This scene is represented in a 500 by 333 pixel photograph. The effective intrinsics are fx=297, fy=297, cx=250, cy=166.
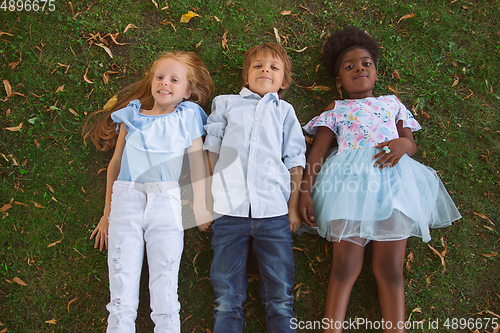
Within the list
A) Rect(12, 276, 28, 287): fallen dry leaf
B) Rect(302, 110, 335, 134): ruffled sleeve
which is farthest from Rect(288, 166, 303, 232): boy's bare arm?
Rect(12, 276, 28, 287): fallen dry leaf

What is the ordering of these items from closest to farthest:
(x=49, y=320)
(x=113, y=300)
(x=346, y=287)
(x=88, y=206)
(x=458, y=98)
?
1. (x=113, y=300)
2. (x=346, y=287)
3. (x=49, y=320)
4. (x=88, y=206)
5. (x=458, y=98)

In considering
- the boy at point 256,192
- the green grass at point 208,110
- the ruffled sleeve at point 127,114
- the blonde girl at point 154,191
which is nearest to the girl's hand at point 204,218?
the blonde girl at point 154,191

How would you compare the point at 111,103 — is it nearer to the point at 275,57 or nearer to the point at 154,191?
the point at 154,191

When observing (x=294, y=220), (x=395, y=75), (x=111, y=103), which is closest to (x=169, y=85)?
(x=111, y=103)

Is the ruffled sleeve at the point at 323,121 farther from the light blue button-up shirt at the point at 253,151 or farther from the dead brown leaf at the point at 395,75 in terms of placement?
the dead brown leaf at the point at 395,75

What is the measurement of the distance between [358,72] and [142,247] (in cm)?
256

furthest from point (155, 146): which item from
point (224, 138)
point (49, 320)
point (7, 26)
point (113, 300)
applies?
point (7, 26)

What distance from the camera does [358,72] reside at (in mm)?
2875

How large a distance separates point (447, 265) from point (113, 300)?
3035mm

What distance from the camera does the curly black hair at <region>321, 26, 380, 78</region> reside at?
9.91ft

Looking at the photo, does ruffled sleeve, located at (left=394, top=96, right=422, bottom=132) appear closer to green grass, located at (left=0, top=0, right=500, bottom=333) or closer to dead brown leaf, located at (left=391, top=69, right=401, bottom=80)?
green grass, located at (left=0, top=0, right=500, bottom=333)

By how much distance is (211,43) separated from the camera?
325 centimetres

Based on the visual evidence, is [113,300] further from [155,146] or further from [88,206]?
[155,146]

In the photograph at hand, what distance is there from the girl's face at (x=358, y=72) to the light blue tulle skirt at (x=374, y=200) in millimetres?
642
